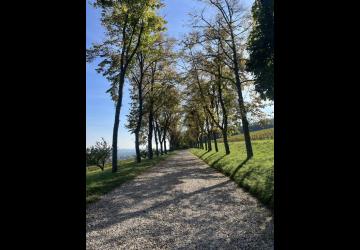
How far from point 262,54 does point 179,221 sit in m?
13.2

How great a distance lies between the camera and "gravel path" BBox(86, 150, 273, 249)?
17.5 feet

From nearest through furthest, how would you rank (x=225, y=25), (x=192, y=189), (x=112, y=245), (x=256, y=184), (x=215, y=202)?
(x=112, y=245)
(x=215, y=202)
(x=256, y=184)
(x=192, y=189)
(x=225, y=25)

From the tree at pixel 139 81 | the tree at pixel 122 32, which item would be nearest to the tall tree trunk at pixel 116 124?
the tree at pixel 122 32

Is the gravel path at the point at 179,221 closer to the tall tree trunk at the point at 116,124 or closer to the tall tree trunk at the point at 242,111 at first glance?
the tall tree trunk at the point at 116,124

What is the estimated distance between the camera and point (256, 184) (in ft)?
33.1

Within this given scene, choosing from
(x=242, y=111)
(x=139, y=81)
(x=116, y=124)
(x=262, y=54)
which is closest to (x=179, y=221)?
(x=116, y=124)

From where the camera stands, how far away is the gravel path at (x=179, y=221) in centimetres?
532

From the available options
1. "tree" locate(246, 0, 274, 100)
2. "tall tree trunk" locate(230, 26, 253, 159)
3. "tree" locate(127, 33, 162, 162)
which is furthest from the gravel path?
"tree" locate(127, 33, 162, 162)

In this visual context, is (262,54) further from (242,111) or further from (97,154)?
(97,154)

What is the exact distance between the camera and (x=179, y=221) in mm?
6719

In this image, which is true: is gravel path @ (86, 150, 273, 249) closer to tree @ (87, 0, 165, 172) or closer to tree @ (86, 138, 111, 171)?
tree @ (87, 0, 165, 172)
